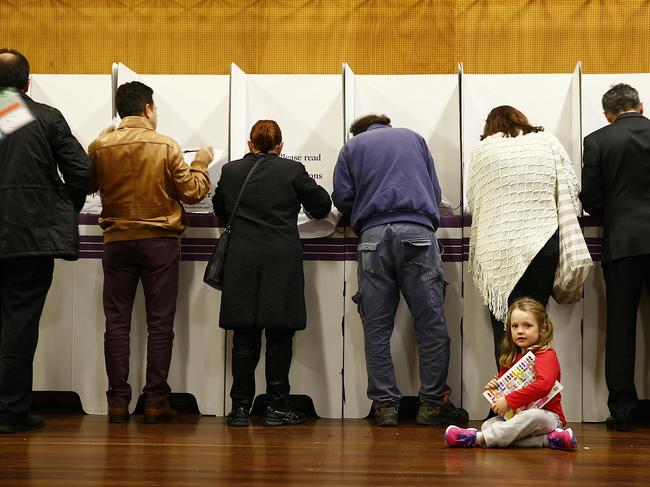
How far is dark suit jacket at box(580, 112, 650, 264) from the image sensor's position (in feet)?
12.0

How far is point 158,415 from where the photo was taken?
378 cm

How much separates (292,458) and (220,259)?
3.59 feet

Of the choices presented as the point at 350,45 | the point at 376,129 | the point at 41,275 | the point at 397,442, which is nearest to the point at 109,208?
the point at 41,275

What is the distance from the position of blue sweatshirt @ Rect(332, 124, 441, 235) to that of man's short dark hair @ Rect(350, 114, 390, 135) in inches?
3.3

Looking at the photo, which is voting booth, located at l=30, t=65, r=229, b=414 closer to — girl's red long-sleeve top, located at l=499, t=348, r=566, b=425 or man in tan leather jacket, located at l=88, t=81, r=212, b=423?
man in tan leather jacket, located at l=88, t=81, r=212, b=423

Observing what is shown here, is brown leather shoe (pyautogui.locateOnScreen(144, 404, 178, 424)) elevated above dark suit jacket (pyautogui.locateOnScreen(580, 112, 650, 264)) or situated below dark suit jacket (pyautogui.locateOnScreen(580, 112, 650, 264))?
below

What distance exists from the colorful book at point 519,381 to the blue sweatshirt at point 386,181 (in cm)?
78

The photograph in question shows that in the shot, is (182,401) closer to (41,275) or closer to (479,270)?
(41,275)

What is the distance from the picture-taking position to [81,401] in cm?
410

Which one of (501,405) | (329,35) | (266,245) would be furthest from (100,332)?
(329,35)

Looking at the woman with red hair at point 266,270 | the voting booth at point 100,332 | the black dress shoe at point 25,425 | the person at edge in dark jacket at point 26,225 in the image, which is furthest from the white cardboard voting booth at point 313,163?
the person at edge in dark jacket at point 26,225

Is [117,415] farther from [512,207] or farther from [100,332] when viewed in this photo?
[512,207]

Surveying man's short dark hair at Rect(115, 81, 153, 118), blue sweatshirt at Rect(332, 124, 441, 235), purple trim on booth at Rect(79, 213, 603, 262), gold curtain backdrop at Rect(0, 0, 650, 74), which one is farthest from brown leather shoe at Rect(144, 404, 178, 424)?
gold curtain backdrop at Rect(0, 0, 650, 74)

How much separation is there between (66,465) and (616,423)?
7.15 feet
